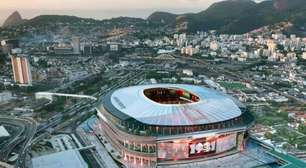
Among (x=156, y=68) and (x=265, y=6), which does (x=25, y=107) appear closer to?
(x=156, y=68)

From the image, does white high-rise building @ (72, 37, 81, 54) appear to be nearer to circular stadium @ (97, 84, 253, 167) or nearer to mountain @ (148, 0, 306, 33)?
mountain @ (148, 0, 306, 33)

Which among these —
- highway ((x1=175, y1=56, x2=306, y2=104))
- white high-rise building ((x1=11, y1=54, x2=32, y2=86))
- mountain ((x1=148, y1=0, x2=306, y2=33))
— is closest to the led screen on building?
highway ((x1=175, y1=56, x2=306, y2=104))

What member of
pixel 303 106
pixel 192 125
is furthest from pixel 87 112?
pixel 303 106

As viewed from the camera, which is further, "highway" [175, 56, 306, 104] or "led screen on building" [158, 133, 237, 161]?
"highway" [175, 56, 306, 104]

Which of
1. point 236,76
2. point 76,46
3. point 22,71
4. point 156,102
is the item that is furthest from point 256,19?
point 156,102

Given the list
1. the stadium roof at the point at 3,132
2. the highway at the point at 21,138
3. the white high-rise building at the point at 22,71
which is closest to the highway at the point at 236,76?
the highway at the point at 21,138

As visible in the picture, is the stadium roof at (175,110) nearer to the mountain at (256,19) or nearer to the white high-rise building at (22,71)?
the white high-rise building at (22,71)

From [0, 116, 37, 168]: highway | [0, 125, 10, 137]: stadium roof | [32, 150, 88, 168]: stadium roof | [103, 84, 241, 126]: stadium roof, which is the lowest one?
[0, 116, 37, 168]: highway

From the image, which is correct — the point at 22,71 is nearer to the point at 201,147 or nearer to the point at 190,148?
the point at 190,148
